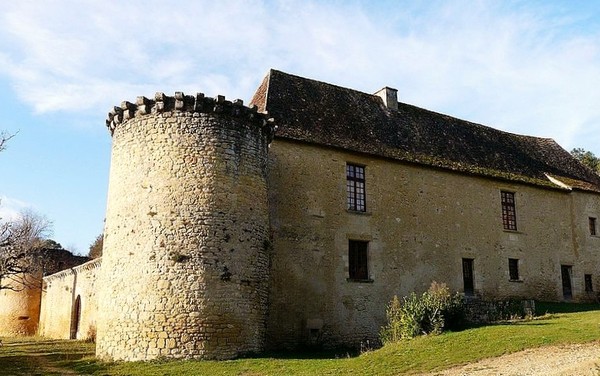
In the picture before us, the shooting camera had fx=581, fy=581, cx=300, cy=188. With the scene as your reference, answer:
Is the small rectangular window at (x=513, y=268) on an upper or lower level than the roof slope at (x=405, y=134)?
lower

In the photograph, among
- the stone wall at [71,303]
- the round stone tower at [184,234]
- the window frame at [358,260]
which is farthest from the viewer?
the stone wall at [71,303]

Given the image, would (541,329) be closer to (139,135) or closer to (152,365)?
(152,365)

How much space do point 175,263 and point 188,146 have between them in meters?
3.11

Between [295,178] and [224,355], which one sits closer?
[224,355]

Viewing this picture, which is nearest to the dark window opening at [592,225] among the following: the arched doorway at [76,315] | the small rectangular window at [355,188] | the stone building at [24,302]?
the small rectangular window at [355,188]

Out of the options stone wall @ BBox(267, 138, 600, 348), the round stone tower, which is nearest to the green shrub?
stone wall @ BBox(267, 138, 600, 348)

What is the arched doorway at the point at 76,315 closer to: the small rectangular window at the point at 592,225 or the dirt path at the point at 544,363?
the dirt path at the point at 544,363

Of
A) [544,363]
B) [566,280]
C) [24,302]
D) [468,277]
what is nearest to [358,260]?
[468,277]

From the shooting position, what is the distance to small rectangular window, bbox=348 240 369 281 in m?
19.8

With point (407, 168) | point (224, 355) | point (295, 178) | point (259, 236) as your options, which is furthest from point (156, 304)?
point (407, 168)

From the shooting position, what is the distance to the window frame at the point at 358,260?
19.8 m

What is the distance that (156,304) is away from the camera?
1428 centimetres

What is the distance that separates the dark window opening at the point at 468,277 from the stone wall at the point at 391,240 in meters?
0.23

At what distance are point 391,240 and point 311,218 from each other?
11.1 feet
